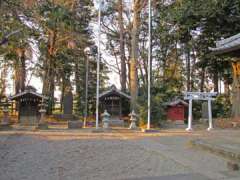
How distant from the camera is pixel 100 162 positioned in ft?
24.0

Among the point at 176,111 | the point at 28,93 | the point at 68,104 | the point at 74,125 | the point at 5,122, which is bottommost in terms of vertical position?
the point at 74,125


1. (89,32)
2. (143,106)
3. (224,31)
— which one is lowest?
(143,106)

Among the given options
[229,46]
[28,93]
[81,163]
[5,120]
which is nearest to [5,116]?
[5,120]

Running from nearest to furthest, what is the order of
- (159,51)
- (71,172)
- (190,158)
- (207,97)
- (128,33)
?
(71,172) → (190,158) → (207,97) → (128,33) → (159,51)

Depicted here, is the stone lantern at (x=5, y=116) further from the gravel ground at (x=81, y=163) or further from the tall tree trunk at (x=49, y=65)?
the gravel ground at (x=81, y=163)

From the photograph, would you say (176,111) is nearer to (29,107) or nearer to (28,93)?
(29,107)

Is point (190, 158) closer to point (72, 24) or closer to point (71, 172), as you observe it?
point (71, 172)

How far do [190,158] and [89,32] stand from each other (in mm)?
24478

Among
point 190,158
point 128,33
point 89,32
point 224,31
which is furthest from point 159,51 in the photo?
point 190,158

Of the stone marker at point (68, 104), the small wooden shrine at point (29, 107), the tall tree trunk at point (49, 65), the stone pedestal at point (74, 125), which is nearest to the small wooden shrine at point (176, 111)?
the stone marker at point (68, 104)

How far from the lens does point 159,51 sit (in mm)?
33250

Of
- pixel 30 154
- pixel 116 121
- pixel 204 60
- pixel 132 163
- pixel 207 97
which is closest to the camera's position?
pixel 132 163

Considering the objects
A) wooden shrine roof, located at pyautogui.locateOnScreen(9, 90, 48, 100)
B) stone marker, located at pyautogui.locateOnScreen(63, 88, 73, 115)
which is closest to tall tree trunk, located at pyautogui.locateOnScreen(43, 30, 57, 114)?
stone marker, located at pyautogui.locateOnScreen(63, 88, 73, 115)

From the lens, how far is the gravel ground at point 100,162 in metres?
6.04
